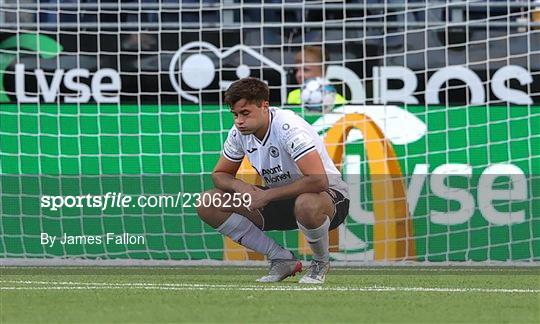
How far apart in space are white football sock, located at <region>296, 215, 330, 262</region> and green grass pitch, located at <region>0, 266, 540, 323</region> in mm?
196

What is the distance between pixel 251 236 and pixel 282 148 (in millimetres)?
543

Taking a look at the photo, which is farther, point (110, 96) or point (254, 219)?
point (110, 96)

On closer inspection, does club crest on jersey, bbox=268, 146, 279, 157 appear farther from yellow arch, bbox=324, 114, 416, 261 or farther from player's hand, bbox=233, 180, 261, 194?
yellow arch, bbox=324, 114, 416, 261

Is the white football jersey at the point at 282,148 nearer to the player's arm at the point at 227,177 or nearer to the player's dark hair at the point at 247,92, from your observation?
the player's arm at the point at 227,177

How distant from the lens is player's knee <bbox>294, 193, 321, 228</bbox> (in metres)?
7.20

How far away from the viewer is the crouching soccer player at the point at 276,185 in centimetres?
723

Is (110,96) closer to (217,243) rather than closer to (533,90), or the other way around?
(217,243)

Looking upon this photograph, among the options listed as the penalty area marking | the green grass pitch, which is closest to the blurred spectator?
the green grass pitch

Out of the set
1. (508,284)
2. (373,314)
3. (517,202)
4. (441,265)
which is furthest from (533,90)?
(373,314)

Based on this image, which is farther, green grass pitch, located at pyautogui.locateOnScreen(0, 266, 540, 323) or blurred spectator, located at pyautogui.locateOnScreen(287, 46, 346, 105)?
blurred spectator, located at pyautogui.locateOnScreen(287, 46, 346, 105)

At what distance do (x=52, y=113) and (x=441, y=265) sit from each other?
320 centimetres

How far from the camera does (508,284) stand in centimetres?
755
